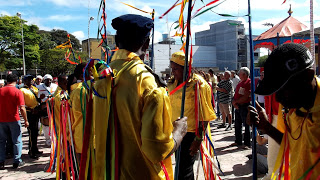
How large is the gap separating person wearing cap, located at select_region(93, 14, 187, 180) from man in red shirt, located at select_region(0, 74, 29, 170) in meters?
4.35

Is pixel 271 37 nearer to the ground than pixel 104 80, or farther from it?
farther from it

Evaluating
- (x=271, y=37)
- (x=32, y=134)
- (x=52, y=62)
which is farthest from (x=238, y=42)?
(x=32, y=134)

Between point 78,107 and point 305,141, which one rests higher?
point 78,107

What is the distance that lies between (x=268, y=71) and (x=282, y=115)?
1.90 feet

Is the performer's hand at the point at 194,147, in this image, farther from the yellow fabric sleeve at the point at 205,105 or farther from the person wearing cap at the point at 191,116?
the yellow fabric sleeve at the point at 205,105

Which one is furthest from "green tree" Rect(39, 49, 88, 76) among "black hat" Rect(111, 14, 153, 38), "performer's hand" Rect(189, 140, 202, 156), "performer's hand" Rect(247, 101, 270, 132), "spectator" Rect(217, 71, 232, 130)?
"performer's hand" Rect(247, 101, 270, 132)

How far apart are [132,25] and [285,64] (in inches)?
38.2

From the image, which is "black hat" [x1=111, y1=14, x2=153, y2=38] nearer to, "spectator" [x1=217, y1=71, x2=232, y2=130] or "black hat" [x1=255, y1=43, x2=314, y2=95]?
"black hat" [x1=255, y1=43, x2=314, y2=95]

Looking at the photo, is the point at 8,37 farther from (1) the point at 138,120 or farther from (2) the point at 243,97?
(1) the point at 138,120

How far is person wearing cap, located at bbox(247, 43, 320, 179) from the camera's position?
1.49 metres

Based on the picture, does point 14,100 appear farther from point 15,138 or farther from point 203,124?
point 203,124

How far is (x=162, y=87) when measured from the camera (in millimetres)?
1574

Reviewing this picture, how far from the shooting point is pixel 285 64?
1.49 m

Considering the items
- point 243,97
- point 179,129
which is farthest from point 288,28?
point 179,129
